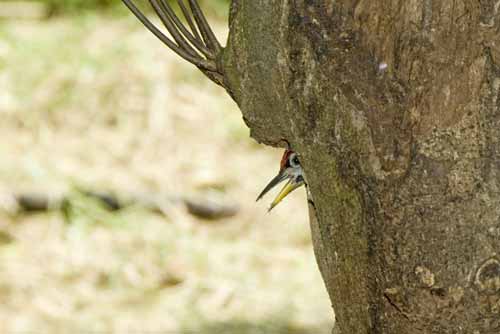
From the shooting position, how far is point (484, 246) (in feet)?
7.17

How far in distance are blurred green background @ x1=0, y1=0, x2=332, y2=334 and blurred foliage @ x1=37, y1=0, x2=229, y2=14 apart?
33cm

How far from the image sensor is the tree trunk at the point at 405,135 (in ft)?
7.00

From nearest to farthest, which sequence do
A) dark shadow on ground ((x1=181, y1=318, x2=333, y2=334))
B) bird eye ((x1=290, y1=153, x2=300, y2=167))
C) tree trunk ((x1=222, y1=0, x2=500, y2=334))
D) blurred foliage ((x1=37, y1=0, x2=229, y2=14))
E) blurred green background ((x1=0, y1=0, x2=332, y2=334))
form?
tree trunk ((x1=222, y1=0, x2=500, y2=334)) → bird eye ((x1=290, y1=153, x2=300, y2=167)) → dark shadow on ground ((x1=181, y1=318, x2=333, y2=334)) → blurred green background ((x1=0, y1=0, x2=332, y2=334)) → blurred foliage ((x1=37, y1=0, x2=229, y2=14))

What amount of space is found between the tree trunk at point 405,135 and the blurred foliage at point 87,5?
5603mm

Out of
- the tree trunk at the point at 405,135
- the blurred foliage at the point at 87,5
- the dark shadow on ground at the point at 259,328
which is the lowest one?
the dark shadow on ground at the point at 259,328

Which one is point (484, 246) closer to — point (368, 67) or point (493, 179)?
point (493, 179)

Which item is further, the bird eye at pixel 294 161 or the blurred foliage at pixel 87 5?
the blurred foliage at pixel 87 5

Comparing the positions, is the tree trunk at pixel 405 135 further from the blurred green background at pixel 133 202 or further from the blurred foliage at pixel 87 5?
the blurred foliage at pixel 87 5

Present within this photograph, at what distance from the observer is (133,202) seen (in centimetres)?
567

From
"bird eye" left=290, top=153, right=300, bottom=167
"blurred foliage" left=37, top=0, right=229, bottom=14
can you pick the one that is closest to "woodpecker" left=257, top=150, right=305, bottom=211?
"bird eye" left=290, top=153, right=300, bottom=167

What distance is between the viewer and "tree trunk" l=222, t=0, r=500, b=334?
2.13 meters

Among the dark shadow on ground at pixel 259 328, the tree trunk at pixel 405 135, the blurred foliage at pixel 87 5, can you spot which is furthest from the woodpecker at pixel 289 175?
the blurred foliage at pixel 87 5

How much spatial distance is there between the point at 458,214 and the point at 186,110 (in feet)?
14.9

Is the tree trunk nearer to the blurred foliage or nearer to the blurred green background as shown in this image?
the blurred green background
